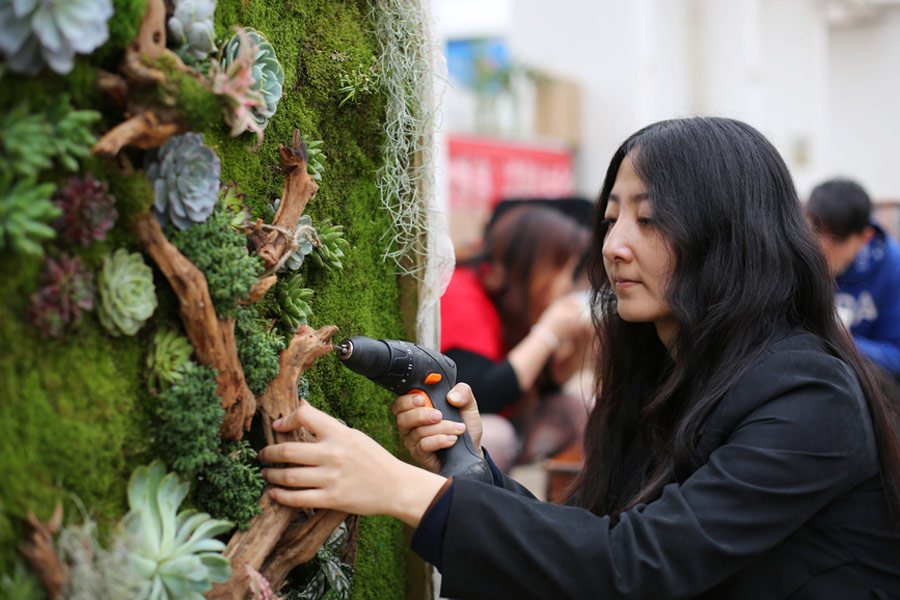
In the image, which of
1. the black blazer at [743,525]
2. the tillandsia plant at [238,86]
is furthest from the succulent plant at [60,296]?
the black blazer at [743,525]

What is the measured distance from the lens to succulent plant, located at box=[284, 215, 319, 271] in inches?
43.0

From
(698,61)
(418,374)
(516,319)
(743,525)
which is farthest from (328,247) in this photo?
(698,61)

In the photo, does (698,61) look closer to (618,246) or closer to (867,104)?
(867,104)

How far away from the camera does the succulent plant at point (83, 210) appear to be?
2.55 ft

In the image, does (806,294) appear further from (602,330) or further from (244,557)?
(244,557)

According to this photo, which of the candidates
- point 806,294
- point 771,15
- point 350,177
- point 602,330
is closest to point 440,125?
point 350,177

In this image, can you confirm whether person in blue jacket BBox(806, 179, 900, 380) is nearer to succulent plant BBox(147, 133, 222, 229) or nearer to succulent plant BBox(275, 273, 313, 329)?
succulent plant BBox(275, 273, 313, 329)

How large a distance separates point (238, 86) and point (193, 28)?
0.26 ft

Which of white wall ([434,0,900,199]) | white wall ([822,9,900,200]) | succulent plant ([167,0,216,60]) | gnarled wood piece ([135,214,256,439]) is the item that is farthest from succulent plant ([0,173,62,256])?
white wall ([822,9,900,200])

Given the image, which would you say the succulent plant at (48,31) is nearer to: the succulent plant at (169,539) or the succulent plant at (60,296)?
the succulent plant at (60,296)

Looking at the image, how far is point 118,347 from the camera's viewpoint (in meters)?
0.87

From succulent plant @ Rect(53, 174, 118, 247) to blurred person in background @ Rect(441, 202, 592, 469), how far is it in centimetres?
174

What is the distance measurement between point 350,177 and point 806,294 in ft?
2.37

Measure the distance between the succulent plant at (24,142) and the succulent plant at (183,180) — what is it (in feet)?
0.47
